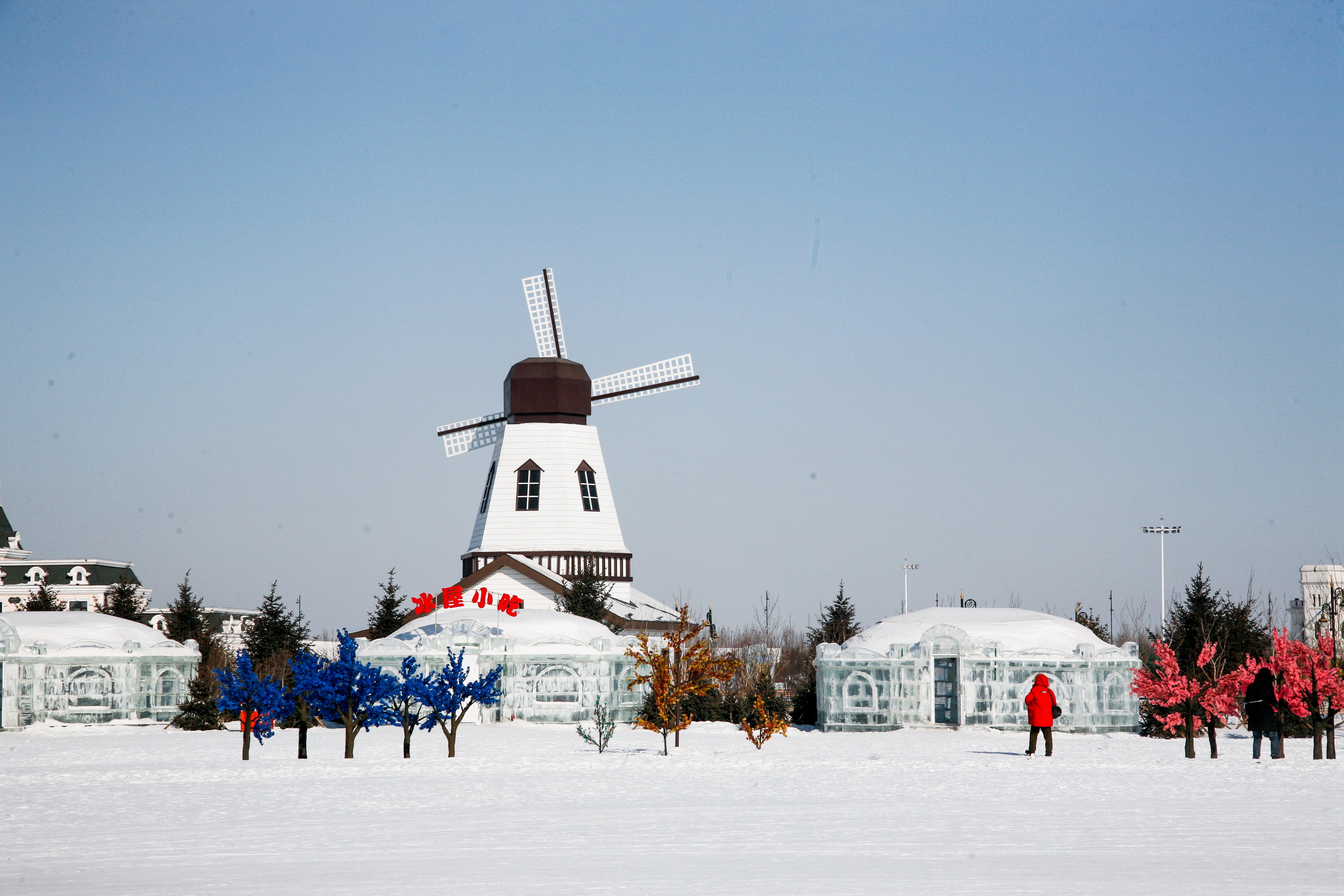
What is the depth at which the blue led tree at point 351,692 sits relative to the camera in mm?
23688

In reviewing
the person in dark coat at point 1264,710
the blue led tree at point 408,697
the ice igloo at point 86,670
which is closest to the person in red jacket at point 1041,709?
the person in dark coat at point 1264,710

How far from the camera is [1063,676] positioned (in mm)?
32344

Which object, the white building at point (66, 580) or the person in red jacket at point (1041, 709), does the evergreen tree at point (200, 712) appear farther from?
the white building at point (66, 580)

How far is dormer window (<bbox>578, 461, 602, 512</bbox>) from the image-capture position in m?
51.8

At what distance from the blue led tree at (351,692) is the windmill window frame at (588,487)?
2763 cm

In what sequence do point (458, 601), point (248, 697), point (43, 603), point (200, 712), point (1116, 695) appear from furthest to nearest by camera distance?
point (43, 603) < point (458, 601) < point (200, 712) < point (1116, 695) < point (248, 697)

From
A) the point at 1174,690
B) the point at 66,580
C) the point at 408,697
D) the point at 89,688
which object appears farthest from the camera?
the point at 66,580

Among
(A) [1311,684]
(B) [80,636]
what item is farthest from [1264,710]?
(B) [80,636]

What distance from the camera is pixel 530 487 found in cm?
5166

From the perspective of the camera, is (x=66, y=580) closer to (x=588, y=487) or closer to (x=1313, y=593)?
(x=588, y=487)

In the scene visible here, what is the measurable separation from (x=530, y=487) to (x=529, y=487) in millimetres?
44

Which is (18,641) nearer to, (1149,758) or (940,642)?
(940,642)

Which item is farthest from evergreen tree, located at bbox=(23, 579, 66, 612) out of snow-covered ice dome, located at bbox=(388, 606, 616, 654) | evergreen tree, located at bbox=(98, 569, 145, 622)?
snow-covered ice dome, located at bbox=(388, 606, 616, 654)

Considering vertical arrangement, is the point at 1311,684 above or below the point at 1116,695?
above
